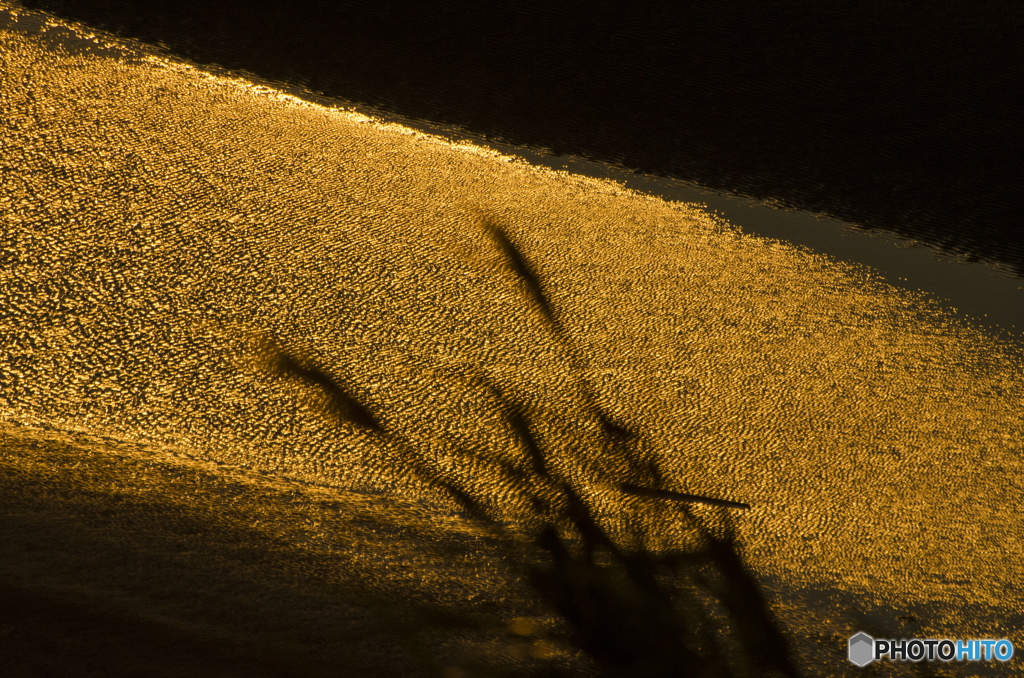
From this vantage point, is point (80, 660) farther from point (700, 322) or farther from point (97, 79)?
point (97, 79)

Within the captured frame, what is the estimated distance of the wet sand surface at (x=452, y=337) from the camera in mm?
663

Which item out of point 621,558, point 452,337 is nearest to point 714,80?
point 452,337

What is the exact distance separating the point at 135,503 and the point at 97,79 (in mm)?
611

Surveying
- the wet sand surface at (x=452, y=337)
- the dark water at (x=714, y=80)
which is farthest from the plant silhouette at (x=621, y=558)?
the dark water at (x=714, y=80)

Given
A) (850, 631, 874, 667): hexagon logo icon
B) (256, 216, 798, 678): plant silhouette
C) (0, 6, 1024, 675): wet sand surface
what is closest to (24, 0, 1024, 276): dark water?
(0, 6, 1024, 675): wet sand surface

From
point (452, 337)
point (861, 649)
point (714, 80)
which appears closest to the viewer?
point (861, 649)

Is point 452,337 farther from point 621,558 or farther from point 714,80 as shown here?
point 714,80

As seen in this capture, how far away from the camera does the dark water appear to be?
0.98 m

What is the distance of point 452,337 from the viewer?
2.54 ft

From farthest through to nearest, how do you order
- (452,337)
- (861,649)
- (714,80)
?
(714,80), (452,337), (861,649)

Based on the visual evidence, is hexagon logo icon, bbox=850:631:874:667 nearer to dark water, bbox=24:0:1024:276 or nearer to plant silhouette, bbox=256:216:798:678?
plant silhouette, bbox=256:216:798:678

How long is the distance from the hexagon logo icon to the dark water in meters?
0.55

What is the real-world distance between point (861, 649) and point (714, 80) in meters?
0.73

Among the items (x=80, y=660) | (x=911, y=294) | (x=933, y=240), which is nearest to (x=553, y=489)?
(x=80, y=660)
